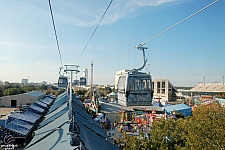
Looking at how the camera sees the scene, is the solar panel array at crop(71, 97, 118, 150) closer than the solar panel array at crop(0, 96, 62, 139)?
Yes

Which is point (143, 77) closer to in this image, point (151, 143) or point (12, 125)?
point (151, 143)

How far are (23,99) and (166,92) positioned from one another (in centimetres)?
3483

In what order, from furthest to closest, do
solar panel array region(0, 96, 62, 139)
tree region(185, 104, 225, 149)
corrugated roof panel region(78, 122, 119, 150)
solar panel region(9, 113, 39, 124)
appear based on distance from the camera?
solar panel region(9, 113, 39, 124), solar panel array region(0, 96, 62, 139), tree region(185, 104, 225, 149), corrugated roof panel region(78, 122, 119, 150)

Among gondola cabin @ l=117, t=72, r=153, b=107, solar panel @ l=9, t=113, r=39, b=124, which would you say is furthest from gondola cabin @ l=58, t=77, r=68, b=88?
gondola cabin @ l=117, t=72, r=153, b=107

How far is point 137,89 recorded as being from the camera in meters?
7.50

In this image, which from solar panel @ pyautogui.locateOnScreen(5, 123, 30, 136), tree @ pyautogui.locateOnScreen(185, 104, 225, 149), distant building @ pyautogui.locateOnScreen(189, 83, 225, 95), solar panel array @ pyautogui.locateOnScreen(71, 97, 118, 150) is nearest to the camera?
solar panel array @ pyautogui.locateOnScreen(71, 97, 118, 150)

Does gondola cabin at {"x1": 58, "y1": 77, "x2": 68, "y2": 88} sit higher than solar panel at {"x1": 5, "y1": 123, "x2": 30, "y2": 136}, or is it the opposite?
gondola cabin at {"x1": 58, "y1": 77, "x2": 68, "y2": 88}

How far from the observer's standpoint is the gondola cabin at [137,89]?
7.24 metres

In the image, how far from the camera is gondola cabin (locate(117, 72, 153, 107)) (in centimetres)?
724

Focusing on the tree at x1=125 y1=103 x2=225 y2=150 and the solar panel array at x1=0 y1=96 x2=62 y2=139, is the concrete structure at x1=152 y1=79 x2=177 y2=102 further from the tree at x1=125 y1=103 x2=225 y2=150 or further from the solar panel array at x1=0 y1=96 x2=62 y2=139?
the tree at x1=125 y1=103 x2=225 y2=150

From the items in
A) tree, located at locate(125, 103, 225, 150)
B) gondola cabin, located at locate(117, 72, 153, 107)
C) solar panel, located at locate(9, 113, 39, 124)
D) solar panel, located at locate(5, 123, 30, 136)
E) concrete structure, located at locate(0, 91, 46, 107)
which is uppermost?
gondola cabin, located at locate(117, 72, 153, 107)

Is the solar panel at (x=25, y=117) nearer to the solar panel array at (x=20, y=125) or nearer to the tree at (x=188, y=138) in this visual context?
the solar panel array at (x=20, y=125)

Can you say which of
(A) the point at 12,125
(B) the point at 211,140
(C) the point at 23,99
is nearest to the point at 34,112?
(A) the point at 12,125

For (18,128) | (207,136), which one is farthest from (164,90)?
(207,136)
